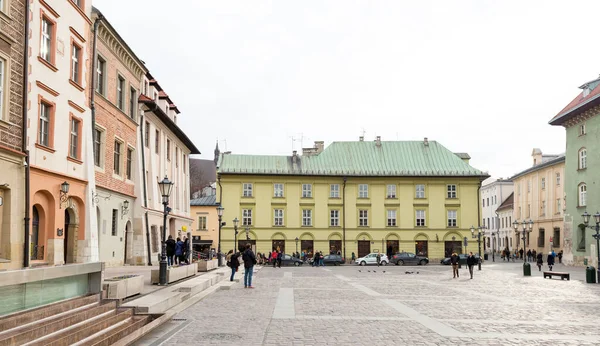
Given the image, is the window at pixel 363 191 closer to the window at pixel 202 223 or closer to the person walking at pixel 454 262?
the window at pixel 202 223

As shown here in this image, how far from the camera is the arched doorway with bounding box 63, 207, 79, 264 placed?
25.6 meters

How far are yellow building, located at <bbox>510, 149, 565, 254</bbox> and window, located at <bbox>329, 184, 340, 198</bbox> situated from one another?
22.8m

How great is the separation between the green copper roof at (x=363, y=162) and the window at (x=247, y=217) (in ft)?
14.2

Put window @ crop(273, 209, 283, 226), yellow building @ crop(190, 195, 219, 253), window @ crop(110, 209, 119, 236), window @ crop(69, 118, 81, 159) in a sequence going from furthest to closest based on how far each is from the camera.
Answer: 1. yellow building @ crop(190, 195, 219, 253)
2. window @ crop(273, 209, 283, 226)
3. window @ crop(110, 209, 119, 236)
4. window @ crop(69, 118, 81, 159)

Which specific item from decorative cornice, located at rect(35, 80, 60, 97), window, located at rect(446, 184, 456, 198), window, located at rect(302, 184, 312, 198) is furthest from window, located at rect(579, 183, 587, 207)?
decorative cornice, located at rect(35, 80, 60, 97)

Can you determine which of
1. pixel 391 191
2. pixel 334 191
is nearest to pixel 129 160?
pixel 334 191

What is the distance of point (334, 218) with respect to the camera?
6819cm

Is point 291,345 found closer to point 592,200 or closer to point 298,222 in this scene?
point 592,200

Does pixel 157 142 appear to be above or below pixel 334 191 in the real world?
above

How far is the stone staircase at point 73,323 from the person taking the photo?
284 inches

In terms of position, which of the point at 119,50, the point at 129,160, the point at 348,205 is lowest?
the point at 348,205

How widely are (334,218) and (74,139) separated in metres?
45.0

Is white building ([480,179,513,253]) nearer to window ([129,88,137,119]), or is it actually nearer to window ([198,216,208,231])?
window ([198,216,208,231])

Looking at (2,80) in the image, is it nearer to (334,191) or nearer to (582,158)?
(582,158)
